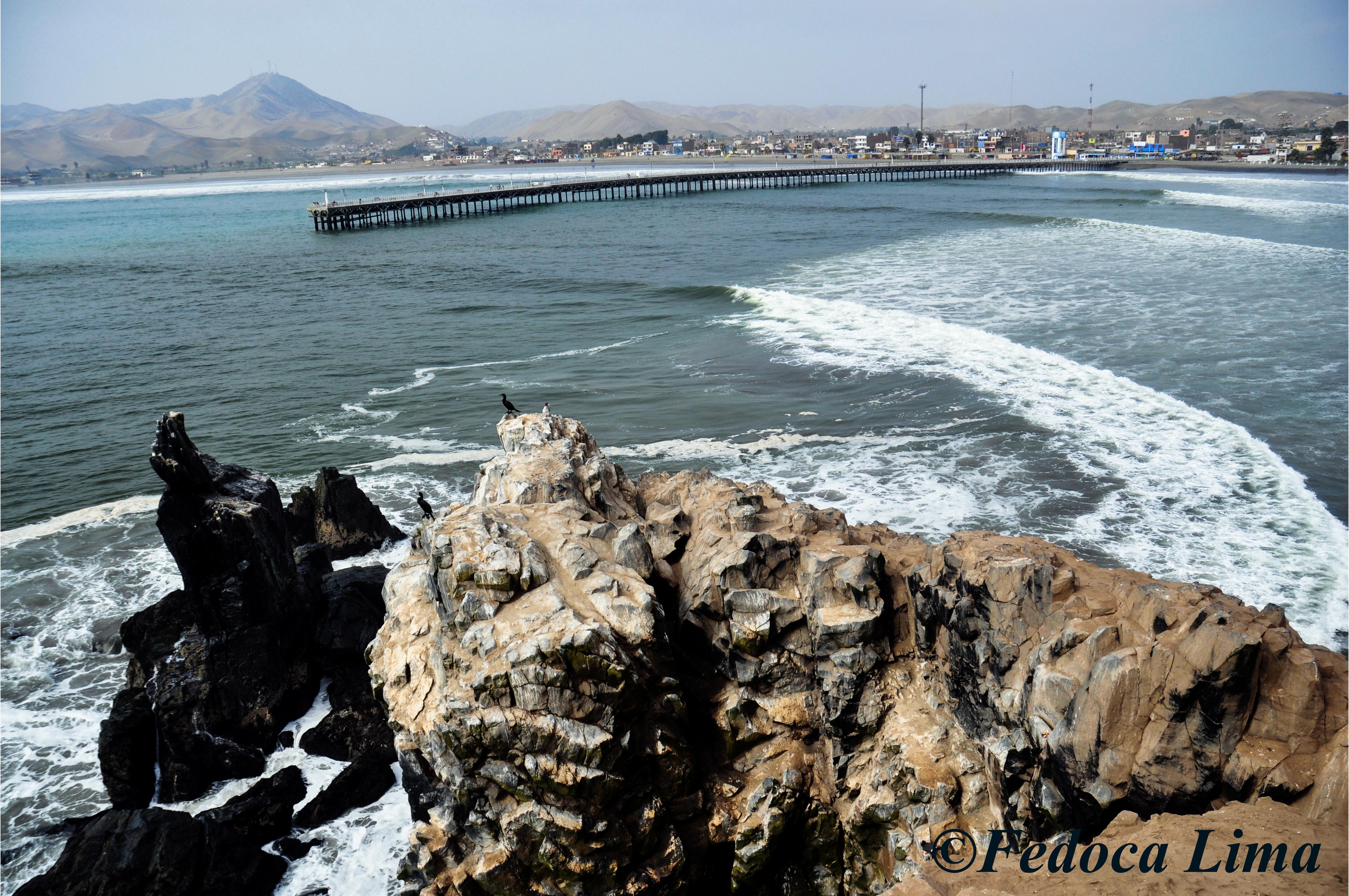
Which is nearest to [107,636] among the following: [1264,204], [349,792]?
[349,792]

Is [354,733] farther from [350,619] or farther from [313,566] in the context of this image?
[313,566]

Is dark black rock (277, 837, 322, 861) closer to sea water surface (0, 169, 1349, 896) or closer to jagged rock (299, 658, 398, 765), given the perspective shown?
sea water surface (0, 169, 1349, 896)

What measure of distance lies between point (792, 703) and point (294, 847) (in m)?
6.48

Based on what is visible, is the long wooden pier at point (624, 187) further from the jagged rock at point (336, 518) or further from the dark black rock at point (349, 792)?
the dark black rock at point (349, 792)

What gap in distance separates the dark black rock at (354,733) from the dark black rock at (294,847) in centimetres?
120

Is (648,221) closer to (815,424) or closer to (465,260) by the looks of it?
(465,260)

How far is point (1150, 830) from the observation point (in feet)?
20.5

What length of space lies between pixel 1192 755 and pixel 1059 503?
39.6 ft

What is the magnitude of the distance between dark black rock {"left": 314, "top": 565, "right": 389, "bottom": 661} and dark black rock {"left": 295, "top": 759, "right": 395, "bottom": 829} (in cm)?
180

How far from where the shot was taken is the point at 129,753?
1181cm

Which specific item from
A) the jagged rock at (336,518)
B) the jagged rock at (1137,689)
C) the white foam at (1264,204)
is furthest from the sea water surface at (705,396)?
the white foam at (1264,204)

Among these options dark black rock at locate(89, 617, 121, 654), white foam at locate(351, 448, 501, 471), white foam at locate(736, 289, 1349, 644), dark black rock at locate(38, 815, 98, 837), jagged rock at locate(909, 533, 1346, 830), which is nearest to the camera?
jagged rock at locate(909, 533, 1346, 830)

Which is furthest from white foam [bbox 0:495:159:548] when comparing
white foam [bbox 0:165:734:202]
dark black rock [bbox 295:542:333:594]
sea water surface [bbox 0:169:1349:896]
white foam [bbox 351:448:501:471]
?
white foam [bbox 0:165:734:202]

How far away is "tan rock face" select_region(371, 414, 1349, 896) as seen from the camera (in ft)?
21.6
